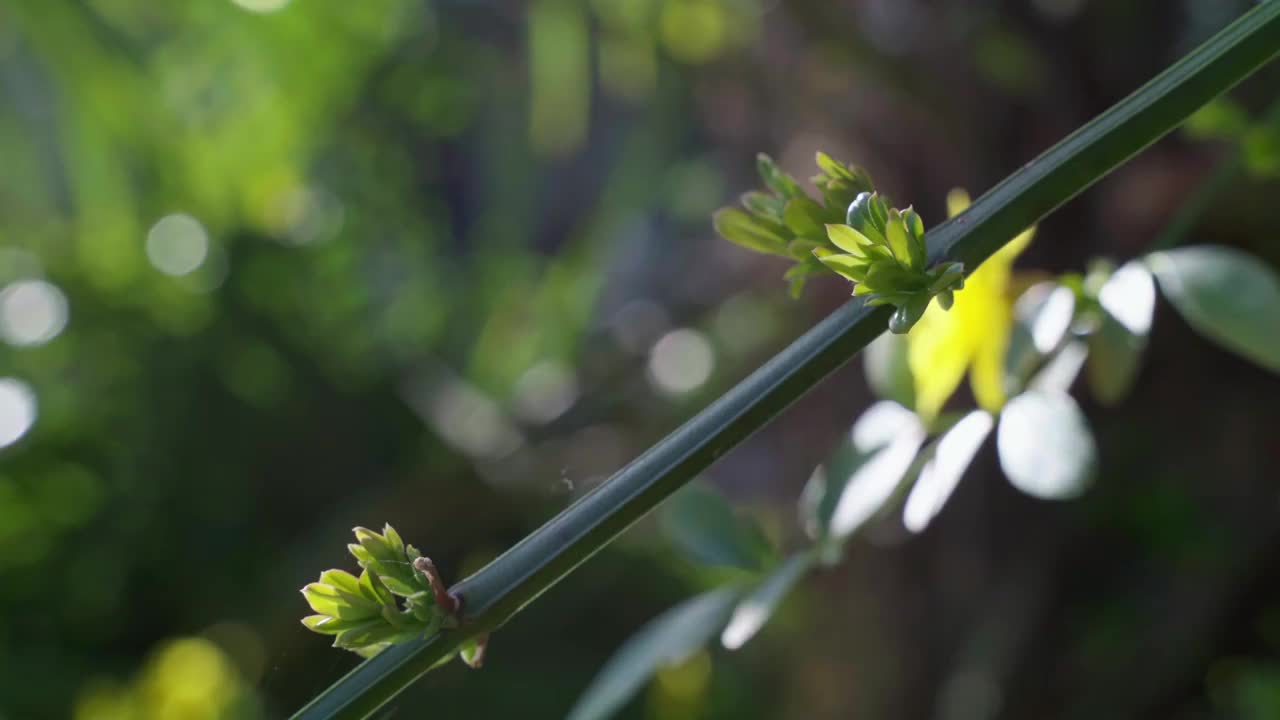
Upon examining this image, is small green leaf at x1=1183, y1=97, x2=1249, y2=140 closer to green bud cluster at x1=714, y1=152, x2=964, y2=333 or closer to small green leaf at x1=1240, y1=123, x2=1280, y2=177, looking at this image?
small green leaf at x1=1240, y1=123, x2=1280, y2=177

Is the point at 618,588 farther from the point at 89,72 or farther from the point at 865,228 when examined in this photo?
the point at 865,228

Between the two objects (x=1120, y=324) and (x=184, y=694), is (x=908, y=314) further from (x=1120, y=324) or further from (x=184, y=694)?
(x=184, y=694)

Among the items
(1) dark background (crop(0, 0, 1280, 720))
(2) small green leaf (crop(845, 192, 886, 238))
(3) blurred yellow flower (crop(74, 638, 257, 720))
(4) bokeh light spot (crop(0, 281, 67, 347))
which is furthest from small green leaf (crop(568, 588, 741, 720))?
(4) bokeh light spot (crop(0, 281, 67, 347))

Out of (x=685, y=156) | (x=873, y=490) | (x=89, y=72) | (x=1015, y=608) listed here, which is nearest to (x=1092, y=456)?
(x=873, y=490)

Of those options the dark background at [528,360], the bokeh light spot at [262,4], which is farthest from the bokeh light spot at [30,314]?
the bokeh light spot at [262,4]

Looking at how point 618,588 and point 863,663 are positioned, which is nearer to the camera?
point 863,663

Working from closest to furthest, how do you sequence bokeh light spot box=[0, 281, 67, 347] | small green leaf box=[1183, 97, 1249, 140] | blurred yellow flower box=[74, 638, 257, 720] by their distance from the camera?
1. small green leaf box=[1183, 97, 1249, 140]
2. blurred yellow flower box=[74, 638, 257, 720]
3. bokeh light spot box=[0, 281, 67, 347]

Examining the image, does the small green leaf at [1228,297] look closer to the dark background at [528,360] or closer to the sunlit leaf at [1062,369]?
the sunlit leaf at [1062,369]
